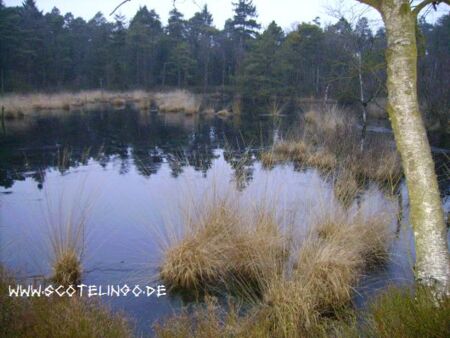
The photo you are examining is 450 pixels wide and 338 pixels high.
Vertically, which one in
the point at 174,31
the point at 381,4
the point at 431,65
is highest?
the point at 174,31

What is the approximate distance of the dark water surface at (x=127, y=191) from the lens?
498 centimetres

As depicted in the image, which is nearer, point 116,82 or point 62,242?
point 62,242

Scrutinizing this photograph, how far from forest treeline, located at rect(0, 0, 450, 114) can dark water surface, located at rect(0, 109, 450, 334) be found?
55.9ft

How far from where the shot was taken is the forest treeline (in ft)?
114

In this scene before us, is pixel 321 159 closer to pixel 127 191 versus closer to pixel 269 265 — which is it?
pixel 127 191

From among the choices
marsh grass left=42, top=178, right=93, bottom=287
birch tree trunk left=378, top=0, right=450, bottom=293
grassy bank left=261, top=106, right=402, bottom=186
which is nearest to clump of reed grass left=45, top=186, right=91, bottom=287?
marsh grass left=42, top=178, right=93, bottom=287

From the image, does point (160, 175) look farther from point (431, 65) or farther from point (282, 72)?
point (282, 72)

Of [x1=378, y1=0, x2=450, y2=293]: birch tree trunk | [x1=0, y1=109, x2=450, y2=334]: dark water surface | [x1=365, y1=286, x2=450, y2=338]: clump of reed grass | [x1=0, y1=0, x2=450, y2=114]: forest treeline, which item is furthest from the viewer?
[x1=0, y1=0, x2=450, y2=114]: forest treeline

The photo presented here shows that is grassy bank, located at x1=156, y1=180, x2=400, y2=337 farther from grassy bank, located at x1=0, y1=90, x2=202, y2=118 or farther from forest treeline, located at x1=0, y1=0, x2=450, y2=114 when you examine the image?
forest treeline, located at x1=0, y1=0, x2=450, y2=114

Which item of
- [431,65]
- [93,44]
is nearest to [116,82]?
[93,44]

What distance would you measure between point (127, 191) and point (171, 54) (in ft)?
130

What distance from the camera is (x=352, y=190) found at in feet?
20.2

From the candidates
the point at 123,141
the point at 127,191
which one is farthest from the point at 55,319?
the point at 123,141

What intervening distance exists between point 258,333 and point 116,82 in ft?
138
